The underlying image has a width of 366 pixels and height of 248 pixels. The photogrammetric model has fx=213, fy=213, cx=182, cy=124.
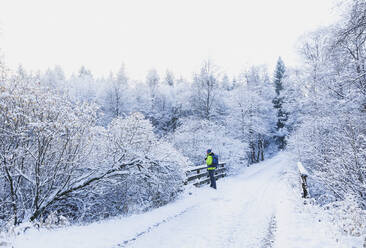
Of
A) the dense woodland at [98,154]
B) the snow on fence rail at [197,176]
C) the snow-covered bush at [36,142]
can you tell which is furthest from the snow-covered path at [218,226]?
the snow-covered bush at [36,142]

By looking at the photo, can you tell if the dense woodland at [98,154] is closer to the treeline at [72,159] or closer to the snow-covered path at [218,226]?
the treeline at [72,159]

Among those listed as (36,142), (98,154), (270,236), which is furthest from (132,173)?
(270,236)

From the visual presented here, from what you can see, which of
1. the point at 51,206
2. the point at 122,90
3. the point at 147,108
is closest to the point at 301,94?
the point at 51,206

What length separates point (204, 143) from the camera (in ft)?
52.6

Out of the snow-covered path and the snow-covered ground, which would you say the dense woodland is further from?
the snow-covered path

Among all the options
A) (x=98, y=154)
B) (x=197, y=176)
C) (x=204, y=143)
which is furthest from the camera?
(x=204, y=143)

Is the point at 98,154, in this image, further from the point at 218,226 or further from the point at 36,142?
the point at 218,226

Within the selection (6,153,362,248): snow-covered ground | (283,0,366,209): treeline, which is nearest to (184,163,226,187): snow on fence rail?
(6,153,362,248): snow-covered ground

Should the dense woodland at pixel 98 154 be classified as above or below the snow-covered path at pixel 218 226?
above

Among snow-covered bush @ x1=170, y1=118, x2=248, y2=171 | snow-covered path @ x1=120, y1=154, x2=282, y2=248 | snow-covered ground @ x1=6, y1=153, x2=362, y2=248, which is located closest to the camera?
snow-covered ground @ x1=6, y1=153, x2=362, y2=248

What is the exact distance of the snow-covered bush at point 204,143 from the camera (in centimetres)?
1531

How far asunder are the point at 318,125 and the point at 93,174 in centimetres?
1196

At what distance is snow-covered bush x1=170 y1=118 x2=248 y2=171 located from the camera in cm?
1531

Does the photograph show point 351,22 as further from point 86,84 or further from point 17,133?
point 86,84
